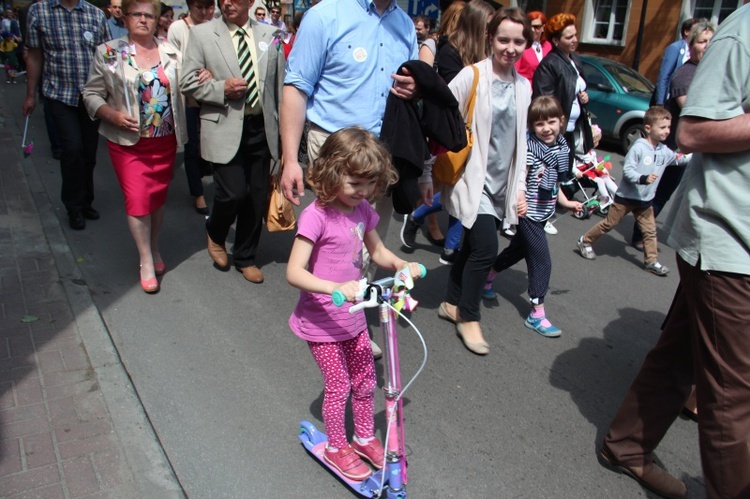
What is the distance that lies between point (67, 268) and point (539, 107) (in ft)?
11.8

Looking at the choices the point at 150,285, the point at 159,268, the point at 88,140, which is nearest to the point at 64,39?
the point at 88,140

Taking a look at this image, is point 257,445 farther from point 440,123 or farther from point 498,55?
point 498,55

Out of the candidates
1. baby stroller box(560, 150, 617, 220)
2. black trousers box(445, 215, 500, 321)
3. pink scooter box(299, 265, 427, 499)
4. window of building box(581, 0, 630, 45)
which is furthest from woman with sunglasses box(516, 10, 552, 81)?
window of building box(581, 0, 630, 45)

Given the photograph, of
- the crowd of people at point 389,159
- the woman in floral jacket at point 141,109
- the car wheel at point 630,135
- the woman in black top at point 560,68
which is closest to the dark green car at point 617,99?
the car wheel at point 630,135

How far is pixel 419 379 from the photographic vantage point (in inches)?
143

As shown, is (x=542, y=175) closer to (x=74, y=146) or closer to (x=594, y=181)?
(x=594, y=181)

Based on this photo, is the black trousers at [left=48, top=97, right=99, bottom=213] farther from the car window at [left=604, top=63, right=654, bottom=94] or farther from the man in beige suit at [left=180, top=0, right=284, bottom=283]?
the car window at [left=604, top=63, right=654, bottom=94]

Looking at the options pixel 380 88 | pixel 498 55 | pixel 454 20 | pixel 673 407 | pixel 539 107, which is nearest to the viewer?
pixel 673 407

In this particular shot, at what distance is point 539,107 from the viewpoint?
4.20 metres

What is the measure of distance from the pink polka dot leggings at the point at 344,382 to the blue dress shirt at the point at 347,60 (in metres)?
1.29

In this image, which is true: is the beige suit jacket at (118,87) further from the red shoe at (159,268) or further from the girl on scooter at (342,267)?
the girl on scooter at (342,267)

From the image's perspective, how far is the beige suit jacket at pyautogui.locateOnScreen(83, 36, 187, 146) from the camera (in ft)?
13.8

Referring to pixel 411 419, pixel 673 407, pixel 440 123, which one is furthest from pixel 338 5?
pixel 673 407

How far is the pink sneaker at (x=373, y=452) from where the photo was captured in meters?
2.83
